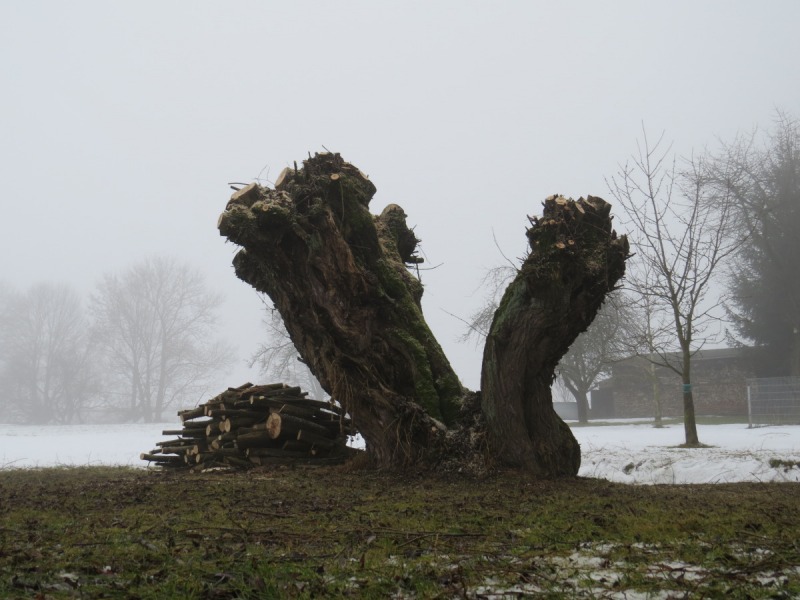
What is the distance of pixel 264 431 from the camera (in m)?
10.2

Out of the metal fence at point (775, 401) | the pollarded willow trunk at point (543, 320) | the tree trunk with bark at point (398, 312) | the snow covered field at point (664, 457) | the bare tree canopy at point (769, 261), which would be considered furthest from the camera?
the bare tree canopy at point (769, 261)

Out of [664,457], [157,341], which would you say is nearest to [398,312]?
[664,457]

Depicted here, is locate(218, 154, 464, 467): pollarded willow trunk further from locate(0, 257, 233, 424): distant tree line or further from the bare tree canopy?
locate(0, 257, 233, 424): distant tree line

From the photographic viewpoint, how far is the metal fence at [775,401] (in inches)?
806

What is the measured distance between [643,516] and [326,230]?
503cm

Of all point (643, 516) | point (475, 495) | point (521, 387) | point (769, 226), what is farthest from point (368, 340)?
point (769, 226)

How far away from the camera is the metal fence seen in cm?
2047

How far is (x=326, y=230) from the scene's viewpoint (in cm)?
840

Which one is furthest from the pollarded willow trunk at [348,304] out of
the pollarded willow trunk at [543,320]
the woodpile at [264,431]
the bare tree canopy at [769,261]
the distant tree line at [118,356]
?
the distant tree line at [118,356]

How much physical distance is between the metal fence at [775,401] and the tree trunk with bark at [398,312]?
50.3ft

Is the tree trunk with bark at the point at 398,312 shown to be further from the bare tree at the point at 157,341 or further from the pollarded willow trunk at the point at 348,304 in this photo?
the bare tree at the point at 157,341

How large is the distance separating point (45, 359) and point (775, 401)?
50.9m

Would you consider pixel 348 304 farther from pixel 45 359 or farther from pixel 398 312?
pixel 45 359

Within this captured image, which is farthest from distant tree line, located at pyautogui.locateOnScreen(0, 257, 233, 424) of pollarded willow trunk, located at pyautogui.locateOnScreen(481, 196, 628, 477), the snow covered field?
pollarded willow trunk, located at pyautogui.locateOnScreen(481, 196, 628, 477)
